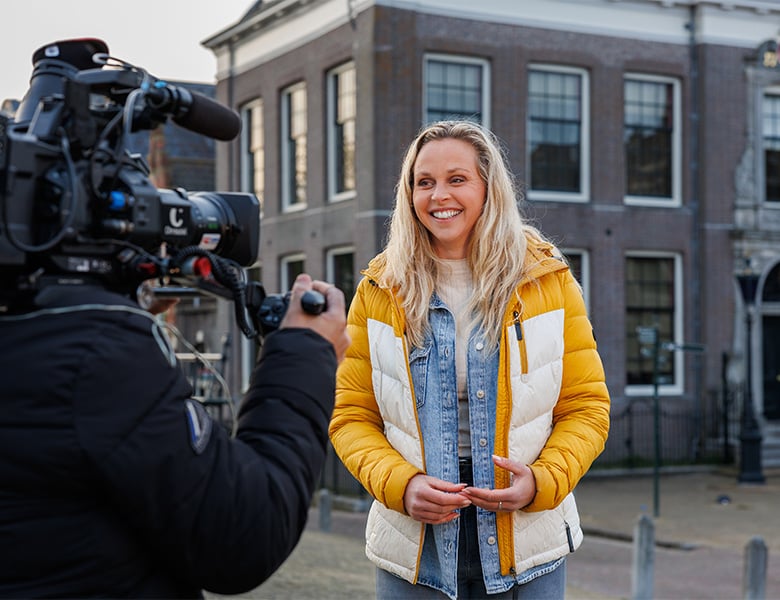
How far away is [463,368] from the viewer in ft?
Answer: 10.4

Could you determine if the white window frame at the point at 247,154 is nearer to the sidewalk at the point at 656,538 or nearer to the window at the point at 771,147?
the sidewalk at the point at 656,538

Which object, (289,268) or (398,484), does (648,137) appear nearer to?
(289,268)

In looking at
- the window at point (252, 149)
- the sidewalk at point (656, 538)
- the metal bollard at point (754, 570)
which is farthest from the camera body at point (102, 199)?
the window at point (252, 149)

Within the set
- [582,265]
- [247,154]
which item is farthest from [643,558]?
[247,154]

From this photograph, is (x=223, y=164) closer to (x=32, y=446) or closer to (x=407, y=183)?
(x=407, y=183)

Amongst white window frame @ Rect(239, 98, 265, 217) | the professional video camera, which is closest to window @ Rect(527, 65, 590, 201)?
white window frame @ Rect(239, 98, 265, 217)

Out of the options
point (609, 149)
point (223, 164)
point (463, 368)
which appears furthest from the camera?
point (223, 164)

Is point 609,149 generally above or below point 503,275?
above

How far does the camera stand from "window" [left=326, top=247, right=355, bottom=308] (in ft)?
64.2

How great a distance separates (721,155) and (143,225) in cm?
1967

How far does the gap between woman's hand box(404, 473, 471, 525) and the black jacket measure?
3.90ft

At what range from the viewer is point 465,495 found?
3.01m

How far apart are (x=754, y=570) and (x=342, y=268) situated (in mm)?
12754

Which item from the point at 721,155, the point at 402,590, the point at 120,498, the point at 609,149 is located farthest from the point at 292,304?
the point at 721,155
